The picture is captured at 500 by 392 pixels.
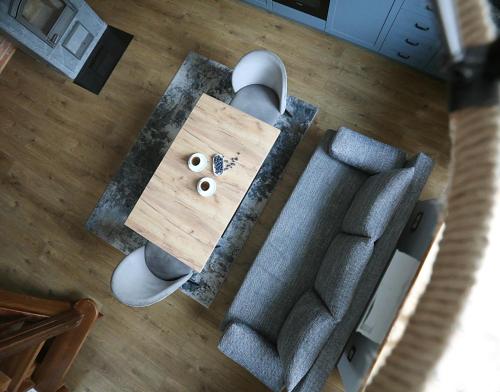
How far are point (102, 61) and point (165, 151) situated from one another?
4.16 feet

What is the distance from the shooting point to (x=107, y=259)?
11.0 feet

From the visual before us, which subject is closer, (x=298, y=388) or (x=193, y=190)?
(x=298, y=388)

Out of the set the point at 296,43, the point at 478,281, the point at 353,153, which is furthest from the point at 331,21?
the point at 478,281

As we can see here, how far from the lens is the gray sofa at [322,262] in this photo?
218cm

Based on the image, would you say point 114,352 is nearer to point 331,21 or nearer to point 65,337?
point 65,337

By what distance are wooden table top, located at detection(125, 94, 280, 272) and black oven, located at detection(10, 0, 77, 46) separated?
1.73 meters

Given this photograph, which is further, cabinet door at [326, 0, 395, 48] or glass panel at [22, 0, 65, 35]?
glass panel at [22, 0, 65, 35]

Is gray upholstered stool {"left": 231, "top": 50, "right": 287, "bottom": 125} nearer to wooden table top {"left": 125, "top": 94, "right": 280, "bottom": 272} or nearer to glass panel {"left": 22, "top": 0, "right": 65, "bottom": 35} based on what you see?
wooden table top {"left": 125, "top": 94, "right": 280, "bottom": 272}

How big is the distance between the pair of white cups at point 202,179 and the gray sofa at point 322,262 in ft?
2.02

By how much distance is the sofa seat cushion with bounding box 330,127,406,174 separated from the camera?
8.35 ft

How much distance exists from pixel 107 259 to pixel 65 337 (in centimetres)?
76

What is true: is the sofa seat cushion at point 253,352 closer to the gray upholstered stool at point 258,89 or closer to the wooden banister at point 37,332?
the wooden banister at point 37,332

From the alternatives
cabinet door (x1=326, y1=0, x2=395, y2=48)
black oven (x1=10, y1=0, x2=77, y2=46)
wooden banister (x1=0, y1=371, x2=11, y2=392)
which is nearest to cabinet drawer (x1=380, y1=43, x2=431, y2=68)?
cabinet door (x1=326, y1=0, x2=395, y2=48)

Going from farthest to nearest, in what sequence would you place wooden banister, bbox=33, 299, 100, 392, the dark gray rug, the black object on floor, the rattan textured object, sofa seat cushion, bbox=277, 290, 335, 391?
the black object on floor
the dark gray rug
wooden banister, bbox=33, 299, 100, 392
sofa seat cushion, bbox=277, 290, 335, 391
the rattan textured object
